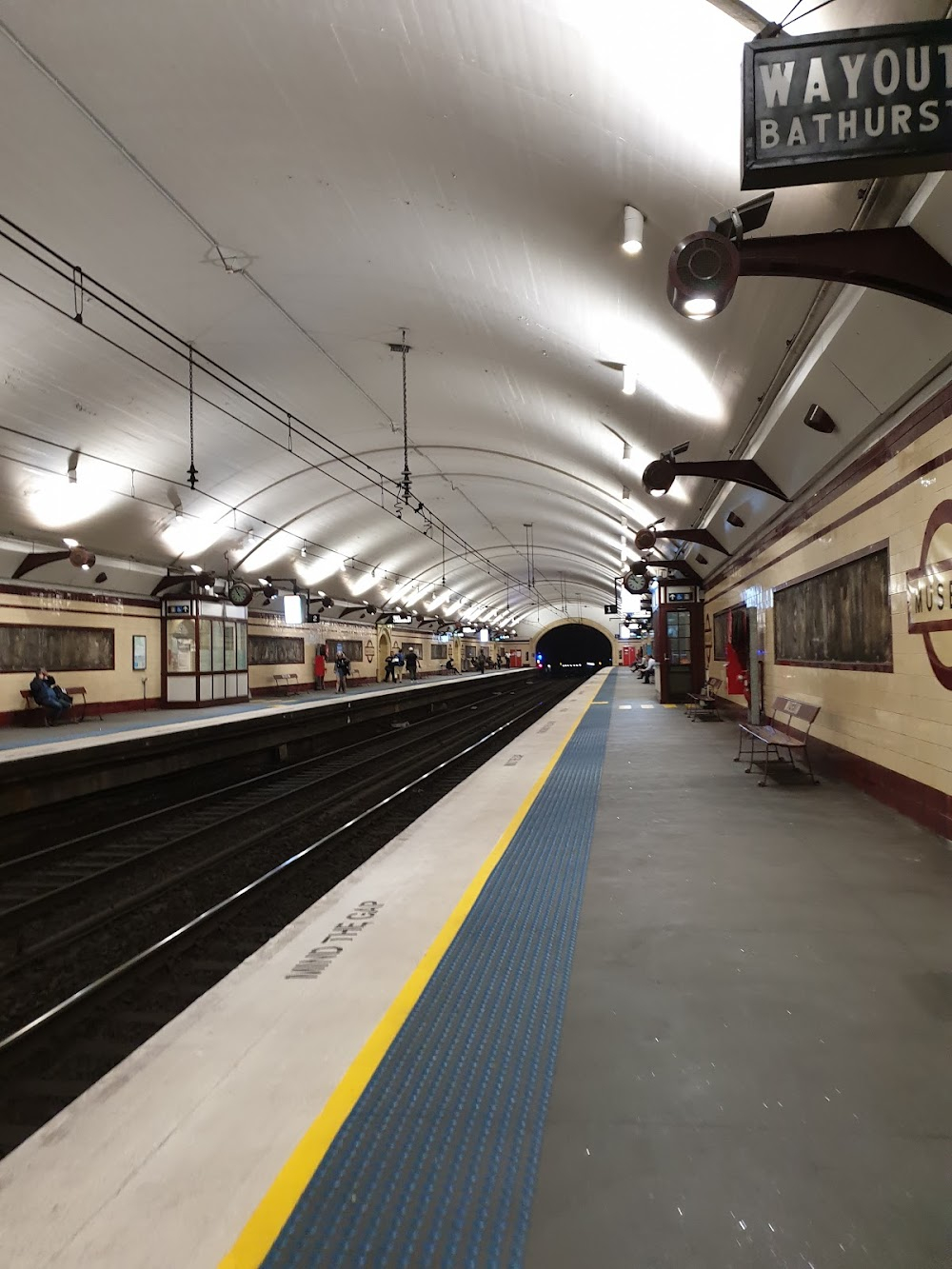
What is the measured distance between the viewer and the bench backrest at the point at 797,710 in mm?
7723

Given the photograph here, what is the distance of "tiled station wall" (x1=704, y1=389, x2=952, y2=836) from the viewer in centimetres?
529

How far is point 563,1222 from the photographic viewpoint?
183 cm

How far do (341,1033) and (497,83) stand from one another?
609cm

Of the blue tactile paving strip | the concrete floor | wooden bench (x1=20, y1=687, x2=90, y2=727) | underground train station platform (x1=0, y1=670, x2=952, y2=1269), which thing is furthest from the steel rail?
wooden bench (x1=20, y1=687, x2=90, y2=727)

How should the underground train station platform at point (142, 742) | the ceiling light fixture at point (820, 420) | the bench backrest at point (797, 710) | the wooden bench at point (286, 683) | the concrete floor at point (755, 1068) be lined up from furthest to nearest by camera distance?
the wooden bench at point (286, 683) < the underground train station platform at point (142, 742) < the bench backrest at point (797, 710) < the ceiling light fixture at point (820, 420) < the concrete floor at point (755, 1068)

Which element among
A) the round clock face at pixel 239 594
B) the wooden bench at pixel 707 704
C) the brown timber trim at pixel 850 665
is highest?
the round clock face at pixel 239 594

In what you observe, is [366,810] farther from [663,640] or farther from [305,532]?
[305,532]

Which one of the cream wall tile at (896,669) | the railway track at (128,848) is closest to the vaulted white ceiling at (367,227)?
the cream wall tile at (896,669)

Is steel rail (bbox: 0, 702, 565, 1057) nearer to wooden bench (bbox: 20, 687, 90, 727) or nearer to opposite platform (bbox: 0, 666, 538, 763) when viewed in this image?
opposite platform (bbox: 0, 666, 538, 763)

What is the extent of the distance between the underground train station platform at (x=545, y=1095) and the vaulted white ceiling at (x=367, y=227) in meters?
4.36

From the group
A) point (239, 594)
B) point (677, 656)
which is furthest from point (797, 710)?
point (239, 594)

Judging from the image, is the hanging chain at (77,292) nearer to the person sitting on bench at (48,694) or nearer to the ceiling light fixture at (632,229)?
the ceiling light fixture at (632,229)

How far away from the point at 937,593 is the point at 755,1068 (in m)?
3.99

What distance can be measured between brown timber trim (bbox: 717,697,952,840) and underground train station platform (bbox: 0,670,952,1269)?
895mm
